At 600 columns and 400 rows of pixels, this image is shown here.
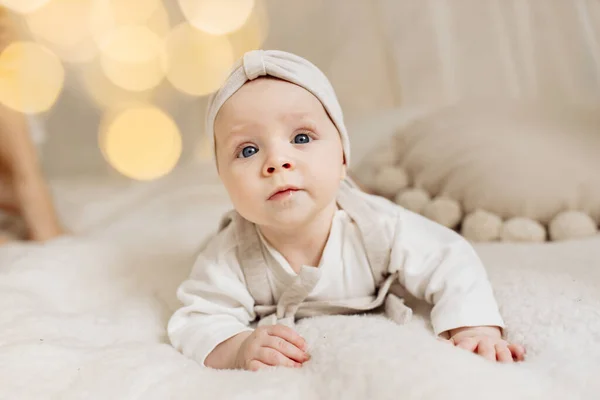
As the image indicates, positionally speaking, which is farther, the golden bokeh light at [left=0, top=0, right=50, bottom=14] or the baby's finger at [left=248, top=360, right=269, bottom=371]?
the golden bokeh light at [left=0, top=0, right=50, bottom=14]

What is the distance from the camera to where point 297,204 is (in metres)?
0.72

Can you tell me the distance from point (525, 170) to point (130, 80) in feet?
5.09

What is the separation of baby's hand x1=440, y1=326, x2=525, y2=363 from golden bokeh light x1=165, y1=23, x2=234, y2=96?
161cm

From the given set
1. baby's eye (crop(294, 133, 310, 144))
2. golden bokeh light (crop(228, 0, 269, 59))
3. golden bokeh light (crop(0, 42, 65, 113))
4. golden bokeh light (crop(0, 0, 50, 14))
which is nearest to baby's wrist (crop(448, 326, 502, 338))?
baby's eye (crop(294, 133, 310, 144))

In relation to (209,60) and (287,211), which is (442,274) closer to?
(287,211)

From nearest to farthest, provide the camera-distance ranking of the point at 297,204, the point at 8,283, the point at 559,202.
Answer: the point at 297,204 → the point at 8,283 → the point at 559,202

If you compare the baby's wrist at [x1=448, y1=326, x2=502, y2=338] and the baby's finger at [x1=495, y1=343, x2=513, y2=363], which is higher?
the baby's finger at [x1=495, y1=343, x2=513, y2=363]

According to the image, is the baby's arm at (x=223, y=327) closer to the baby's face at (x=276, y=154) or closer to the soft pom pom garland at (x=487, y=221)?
the baby's face at (x=276, y=154)

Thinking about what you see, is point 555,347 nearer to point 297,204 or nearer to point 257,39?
point 297,204

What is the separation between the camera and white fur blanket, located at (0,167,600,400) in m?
0.55

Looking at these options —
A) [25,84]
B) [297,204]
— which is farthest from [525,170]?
[25,84]

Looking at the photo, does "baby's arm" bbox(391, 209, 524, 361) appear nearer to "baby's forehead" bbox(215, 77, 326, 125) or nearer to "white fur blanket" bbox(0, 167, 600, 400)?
"white fur blanket" bbox(0, 167, 600, 400)

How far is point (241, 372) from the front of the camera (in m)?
0.65

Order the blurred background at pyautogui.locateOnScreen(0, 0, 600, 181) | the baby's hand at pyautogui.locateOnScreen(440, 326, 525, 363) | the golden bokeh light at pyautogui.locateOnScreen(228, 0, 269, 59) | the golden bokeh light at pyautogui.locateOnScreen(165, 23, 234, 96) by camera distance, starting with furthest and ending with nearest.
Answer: the golden bokeh light at pyautogui.locateOnScreen(165, 23, 234, 96) → the golden bokeh light at pyautogui.locateOnScreen(228, 0, 269, 59) → the blurred background at pyautogui.locateOnScreen(0, 0, 600, 181) → the baby's hand at pyautogui.locateOnScreen(440, 326, 525, 363)
